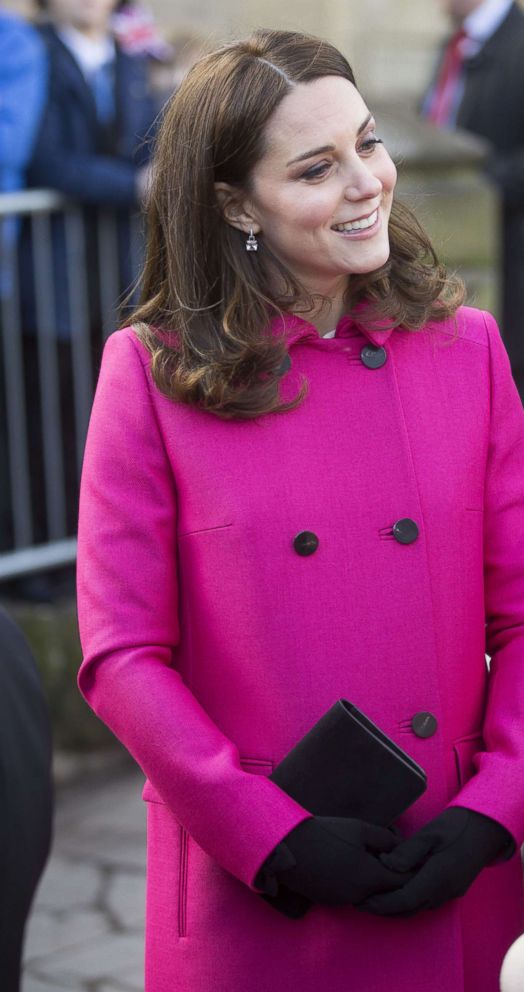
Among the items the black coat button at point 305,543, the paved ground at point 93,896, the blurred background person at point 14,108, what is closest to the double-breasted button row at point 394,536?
the black coat button at point 305,543

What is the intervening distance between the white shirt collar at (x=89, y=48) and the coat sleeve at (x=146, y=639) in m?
3.32

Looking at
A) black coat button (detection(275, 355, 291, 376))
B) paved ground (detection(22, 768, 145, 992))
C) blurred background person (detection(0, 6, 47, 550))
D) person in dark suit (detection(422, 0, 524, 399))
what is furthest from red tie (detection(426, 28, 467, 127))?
black coat button (detection(275, 355, 291, 376))

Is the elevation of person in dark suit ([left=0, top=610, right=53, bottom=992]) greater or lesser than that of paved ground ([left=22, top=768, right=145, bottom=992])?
greater

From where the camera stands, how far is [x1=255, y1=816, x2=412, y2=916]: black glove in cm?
193

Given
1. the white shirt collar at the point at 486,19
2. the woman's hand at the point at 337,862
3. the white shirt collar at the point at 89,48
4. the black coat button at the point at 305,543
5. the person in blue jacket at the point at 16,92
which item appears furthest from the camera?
the white shirt collar at the point at 486,19

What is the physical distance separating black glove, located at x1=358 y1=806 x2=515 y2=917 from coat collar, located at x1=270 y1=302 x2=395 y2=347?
25.3 inches

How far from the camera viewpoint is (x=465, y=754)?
7.06 feet

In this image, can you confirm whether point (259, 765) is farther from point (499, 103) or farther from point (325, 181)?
point (499, 103)

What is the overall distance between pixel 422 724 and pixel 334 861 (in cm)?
25

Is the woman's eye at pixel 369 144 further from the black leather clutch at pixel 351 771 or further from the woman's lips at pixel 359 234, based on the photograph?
the black leather clutch at pixel 351 771

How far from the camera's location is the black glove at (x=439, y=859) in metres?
1.95

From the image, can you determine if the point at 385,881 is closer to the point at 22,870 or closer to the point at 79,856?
the point at 22,870

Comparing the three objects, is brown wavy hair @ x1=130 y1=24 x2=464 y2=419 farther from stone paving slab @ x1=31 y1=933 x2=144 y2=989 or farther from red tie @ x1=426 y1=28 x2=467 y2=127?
red tie @ x1=426 y1=28 x2=467 y2=127

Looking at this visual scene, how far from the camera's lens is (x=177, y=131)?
214 cm
